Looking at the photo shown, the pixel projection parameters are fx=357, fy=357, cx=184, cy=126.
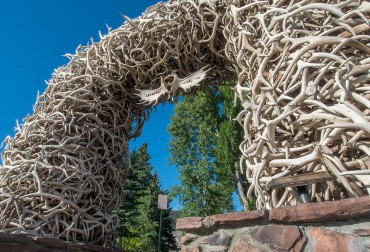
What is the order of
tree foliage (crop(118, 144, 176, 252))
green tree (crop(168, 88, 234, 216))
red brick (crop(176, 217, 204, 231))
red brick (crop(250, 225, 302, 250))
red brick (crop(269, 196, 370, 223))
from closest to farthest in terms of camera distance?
1. red brick (crop(269, 196, 370, 223))
2. red brick (crop(250, 225, 302, 250))
3. red brick (crop(176, 217, 204, 231))
4. green tree (crop(168, 88, 234, 216))
5. tree foliage (crop(118, 144, 176, 252))

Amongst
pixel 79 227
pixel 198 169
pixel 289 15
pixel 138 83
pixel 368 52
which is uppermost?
pixel 198 169

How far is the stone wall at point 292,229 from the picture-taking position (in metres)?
0.91

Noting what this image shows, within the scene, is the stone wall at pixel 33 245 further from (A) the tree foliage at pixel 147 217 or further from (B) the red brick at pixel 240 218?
(A) the tree foliage at pixel 147 217

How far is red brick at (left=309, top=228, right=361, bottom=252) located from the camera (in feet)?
3.02

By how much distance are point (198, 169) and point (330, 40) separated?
13499 millimetres

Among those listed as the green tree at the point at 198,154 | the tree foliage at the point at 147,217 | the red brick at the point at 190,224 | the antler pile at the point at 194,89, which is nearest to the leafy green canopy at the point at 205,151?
the green tree at the point at 198,154

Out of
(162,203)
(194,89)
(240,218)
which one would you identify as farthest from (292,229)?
(162,203)

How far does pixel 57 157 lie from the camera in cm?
269

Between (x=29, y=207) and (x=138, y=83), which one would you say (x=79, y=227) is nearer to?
(x=29, y=207)

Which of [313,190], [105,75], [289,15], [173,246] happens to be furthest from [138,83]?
[173,246]

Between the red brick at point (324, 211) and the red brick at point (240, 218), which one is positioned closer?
the red brick at point (324, 211)

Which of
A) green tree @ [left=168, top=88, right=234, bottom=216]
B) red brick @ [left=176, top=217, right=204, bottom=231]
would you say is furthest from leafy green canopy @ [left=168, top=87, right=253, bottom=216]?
red brick @ [left=176, top=217, right=204, bottom=231]

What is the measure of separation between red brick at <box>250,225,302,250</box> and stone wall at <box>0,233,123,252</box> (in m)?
1.47

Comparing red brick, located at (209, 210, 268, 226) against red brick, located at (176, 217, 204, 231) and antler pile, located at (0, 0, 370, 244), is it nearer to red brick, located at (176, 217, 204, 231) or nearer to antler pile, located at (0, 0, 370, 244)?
red brick, located at (176, 217, 204, 231)
